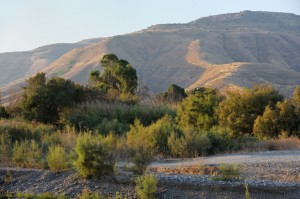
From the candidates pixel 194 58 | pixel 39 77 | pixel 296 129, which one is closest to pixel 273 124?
pixel 296 129

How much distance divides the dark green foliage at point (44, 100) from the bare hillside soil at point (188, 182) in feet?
42.8

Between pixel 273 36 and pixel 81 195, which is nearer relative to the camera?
pixel 81 195

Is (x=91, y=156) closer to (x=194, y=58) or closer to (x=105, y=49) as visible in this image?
(x=194, y=58)

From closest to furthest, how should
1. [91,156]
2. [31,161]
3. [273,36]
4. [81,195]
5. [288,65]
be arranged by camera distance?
[81,195]
[91,156]
[31,161]
[288,65]
[273,36]

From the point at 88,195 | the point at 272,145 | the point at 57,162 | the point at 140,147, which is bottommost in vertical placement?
the point at 272,145

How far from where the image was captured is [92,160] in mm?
12883

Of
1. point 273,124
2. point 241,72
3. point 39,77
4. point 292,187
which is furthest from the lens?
point 241,72

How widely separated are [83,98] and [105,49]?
10964 cm

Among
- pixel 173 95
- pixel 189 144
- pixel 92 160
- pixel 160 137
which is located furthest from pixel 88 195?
pixel 173 95

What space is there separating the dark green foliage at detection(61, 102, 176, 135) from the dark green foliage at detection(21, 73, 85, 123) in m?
0.65

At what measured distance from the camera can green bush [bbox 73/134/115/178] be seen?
12.8 m

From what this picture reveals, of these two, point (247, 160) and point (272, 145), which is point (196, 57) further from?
point (247, 160)

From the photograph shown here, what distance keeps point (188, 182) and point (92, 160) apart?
2724mm

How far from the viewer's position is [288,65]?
13525cm
